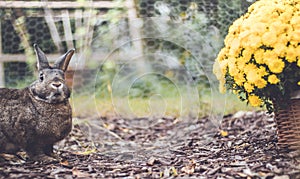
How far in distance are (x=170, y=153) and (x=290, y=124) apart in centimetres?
75

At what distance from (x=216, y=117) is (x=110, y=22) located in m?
1.75

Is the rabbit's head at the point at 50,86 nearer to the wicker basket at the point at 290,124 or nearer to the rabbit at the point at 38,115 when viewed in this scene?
the rabbit at the point at 38,115

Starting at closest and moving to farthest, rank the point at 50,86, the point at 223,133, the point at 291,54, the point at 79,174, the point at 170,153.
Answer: the point at 291,54 → the point at 79,174 → the point at 50,86 → the point at 170,153 → the point at 223,133

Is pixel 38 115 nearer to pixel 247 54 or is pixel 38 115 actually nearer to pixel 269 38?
pixel 247 54

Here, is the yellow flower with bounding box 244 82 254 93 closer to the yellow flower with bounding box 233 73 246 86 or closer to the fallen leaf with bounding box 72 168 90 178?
the yellow flower with bounding box 233 73 246 86

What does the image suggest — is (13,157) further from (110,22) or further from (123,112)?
(110,22)

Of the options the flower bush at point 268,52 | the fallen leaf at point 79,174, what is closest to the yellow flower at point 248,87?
the flower bush at point 268,52

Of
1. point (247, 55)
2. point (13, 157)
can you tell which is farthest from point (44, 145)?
point (247, 55)

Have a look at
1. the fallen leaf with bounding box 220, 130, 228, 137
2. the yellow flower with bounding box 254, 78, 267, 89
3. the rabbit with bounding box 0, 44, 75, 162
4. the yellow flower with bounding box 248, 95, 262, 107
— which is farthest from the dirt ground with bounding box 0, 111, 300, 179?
the yellow flower with bounding box 254, 78, 267, 89

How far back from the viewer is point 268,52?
263 centimetres

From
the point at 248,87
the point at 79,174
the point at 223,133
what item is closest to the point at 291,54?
the point at 248,87

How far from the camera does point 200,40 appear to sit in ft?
13.6

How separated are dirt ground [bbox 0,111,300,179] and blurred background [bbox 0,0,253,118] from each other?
20cm

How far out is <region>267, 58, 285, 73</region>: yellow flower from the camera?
8.54 feet
